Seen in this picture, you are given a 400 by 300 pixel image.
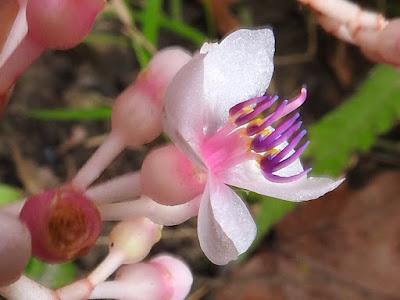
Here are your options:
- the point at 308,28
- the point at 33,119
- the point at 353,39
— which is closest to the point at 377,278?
the point at 308,28

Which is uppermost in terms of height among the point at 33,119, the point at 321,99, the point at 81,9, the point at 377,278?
the point at 81,9

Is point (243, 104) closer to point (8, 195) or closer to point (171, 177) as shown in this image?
point (171, 177)

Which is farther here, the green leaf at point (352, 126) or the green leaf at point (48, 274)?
the green leaf at point (352, 126)

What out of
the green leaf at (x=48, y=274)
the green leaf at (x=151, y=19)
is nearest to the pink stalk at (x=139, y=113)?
the green leaf at (x=48, y=274)

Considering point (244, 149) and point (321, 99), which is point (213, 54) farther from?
point (321, 99)

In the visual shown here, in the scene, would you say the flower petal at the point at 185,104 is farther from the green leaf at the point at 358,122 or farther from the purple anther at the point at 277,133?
the green leaf at the point at 358,122

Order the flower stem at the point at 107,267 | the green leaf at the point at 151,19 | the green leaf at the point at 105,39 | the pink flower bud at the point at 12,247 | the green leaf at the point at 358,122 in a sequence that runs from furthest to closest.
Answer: the green leaf at the point at 105,39 → the green leaf at the point at 358,122 → the green leaf at the point at 151,19 → the flower stem at the point at 107,267 → the pink flower bud at the point at 12,247
